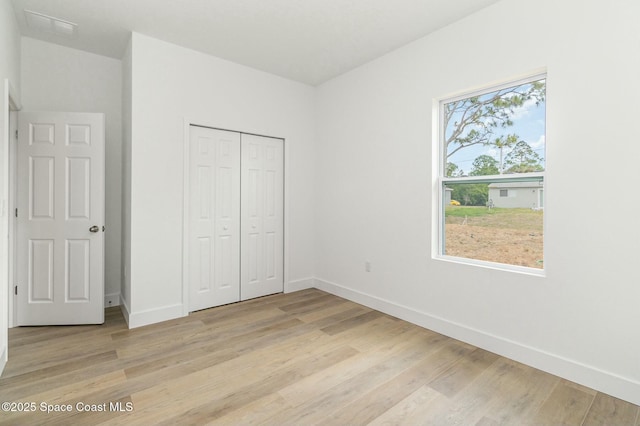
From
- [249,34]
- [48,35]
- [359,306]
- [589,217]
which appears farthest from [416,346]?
[48,35]

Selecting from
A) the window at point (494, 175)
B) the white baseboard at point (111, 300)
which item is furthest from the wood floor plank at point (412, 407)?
the white baseboard at point (111, 300)

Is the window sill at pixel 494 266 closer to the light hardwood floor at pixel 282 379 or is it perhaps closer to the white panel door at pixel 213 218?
the light hardwood floor at pixel 282 379

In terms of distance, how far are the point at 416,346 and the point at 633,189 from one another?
1.90 meters

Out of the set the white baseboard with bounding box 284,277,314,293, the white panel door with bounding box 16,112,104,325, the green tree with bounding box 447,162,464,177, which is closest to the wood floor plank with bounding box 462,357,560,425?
the green tree with bounding box 447,162,464,177

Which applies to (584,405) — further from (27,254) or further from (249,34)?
(27,254)

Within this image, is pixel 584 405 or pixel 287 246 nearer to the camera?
pixel 584 405

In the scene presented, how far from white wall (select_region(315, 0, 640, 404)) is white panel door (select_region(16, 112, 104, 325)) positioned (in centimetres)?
288

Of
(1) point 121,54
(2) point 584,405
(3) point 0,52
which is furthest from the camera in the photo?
(1) point 121,54

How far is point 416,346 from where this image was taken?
2766mm

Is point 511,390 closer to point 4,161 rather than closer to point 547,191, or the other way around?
point 547,191

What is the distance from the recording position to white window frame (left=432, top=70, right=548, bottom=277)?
2.56 metres

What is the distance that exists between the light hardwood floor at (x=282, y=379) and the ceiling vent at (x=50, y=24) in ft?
9.53

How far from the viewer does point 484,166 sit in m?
2.86

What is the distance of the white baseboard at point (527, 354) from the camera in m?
2.05
